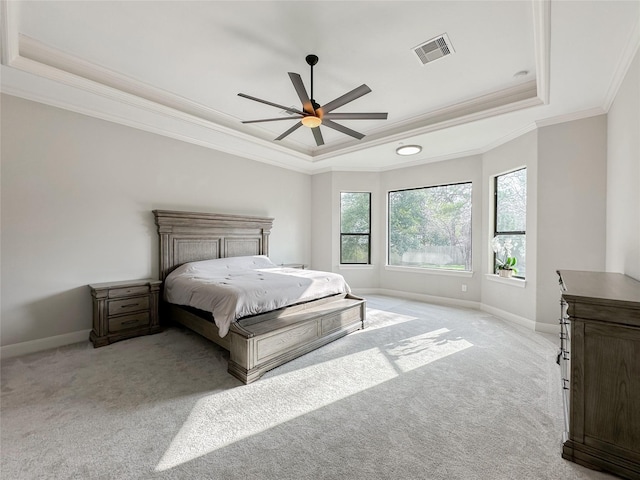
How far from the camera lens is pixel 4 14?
2137 mm

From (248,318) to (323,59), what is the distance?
8.93 feet

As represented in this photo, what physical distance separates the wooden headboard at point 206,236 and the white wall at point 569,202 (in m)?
4.32

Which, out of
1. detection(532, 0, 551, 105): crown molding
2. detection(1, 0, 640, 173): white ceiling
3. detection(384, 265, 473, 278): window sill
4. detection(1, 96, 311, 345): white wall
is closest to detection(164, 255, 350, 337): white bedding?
detection(1, 96, 311, 345): white wall

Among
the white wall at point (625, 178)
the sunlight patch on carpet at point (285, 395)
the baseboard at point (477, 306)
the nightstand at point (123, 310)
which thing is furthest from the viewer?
the baseboard at point (477, 306)

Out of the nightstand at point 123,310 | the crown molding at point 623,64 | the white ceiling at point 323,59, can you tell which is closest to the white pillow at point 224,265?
the nightstand at point 123,310

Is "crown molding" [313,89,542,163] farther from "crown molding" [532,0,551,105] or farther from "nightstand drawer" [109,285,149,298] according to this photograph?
"nightstand drawer" [109,285,149,298]

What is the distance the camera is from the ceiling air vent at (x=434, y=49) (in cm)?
252

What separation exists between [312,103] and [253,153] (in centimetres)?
268

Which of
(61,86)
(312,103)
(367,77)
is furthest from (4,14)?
(367,77)

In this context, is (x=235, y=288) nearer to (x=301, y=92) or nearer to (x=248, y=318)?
(x=248, y=318)

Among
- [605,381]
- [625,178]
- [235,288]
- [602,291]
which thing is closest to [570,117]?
[625,178]

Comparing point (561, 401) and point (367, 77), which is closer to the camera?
point (561, 401)

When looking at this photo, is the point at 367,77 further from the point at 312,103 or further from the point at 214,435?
the point at 214,435

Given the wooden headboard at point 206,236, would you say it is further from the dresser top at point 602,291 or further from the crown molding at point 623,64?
the crown molding at point 623,64
